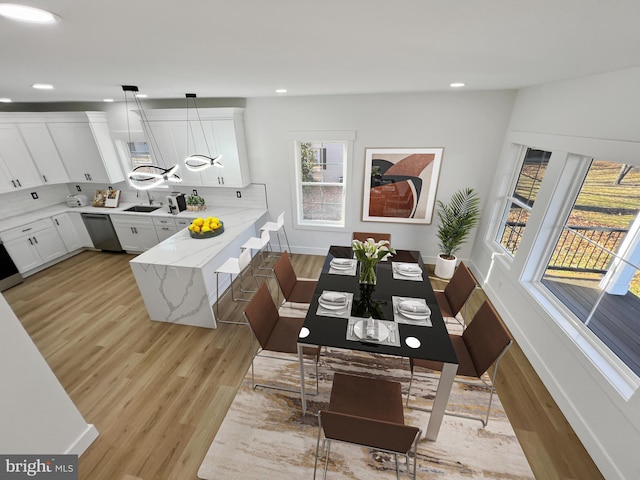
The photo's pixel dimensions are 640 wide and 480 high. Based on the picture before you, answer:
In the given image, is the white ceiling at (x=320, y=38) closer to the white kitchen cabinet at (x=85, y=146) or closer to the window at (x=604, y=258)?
the window at (x=604, y=258)

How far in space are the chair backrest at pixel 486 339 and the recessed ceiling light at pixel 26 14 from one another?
9.08ft

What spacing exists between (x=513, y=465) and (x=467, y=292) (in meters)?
1.32

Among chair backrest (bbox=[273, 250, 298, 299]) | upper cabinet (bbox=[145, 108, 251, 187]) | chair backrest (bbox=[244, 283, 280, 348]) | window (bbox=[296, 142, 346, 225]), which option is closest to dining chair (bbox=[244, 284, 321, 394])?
chair backrest (bbox=[244, 283, 280, 348])

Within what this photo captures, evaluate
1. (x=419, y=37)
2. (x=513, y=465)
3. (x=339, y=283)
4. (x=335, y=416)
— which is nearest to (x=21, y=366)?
(x=335, y=416)

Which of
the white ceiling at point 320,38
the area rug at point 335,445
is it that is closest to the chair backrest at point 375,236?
the area rug at point 335,445

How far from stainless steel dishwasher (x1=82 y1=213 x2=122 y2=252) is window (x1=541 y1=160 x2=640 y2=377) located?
21.9ft

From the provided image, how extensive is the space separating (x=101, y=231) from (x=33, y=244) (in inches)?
34.9

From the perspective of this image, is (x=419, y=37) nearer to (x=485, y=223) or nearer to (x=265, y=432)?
(x=265, y=432)

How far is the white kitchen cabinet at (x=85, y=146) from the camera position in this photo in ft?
14.1

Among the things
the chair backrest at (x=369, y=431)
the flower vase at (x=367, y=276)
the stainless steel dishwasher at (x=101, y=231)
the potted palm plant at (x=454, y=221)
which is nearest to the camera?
the chair backrest at (x=369, y=431)

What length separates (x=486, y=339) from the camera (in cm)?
202

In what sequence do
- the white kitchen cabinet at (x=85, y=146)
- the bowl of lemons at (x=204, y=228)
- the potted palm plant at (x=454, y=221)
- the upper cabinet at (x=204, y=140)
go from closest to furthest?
the bowl of lemons at (x=204, y=228) → the potted palm plant at (x=454, y=221) → the upper cabinet at (x=204, y=140) → the white kitchen cabinet at (x=85, y=146)

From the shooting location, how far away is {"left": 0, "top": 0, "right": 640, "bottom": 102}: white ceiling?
0.90m

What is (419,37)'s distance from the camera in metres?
1.22
